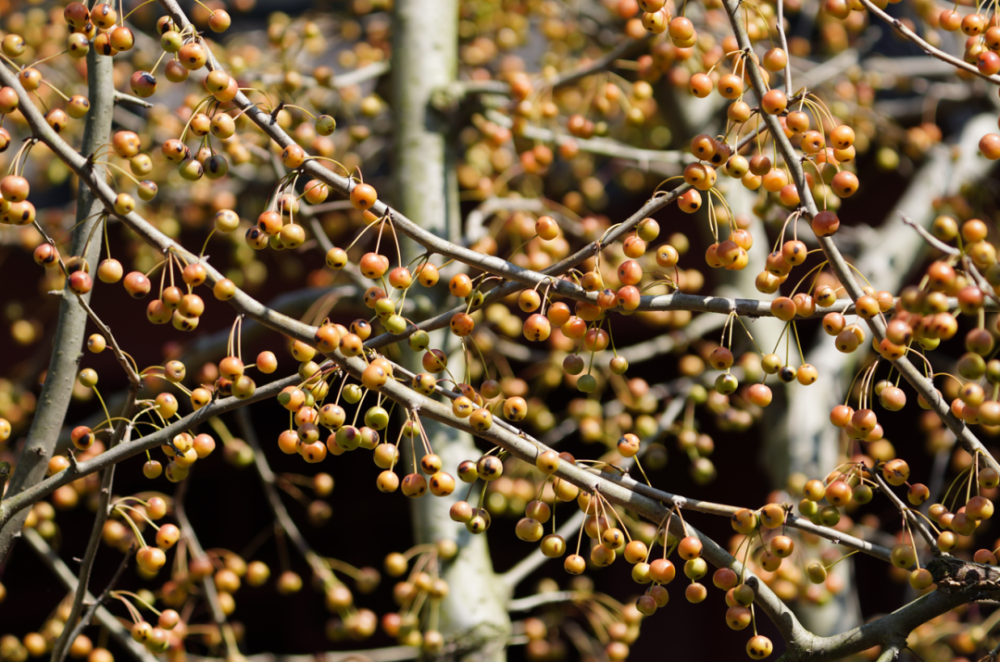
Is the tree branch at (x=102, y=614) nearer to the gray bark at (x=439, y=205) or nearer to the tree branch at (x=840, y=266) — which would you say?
the gray bark at (x=439, y=205)

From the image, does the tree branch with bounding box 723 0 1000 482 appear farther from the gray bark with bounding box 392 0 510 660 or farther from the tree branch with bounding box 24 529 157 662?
the tree branch with bounding box 24 529 157 662

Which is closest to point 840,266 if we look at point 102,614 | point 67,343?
point 67,343

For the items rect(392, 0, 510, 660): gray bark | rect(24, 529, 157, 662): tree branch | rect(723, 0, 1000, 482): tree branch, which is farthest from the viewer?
rect(392, 0, 510, 660): gray bark

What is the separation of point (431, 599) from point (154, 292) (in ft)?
6.53

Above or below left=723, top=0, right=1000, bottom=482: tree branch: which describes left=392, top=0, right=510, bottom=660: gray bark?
below

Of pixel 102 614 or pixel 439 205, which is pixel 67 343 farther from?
pixel 439 205

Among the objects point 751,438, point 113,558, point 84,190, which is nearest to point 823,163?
point 84,190

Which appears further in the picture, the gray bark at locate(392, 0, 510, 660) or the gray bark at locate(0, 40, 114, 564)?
the gray bark at locate(392, 0, 510, 660)

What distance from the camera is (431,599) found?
196 cm

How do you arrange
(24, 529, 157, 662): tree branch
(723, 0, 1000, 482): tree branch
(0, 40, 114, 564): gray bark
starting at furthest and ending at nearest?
1. (24, 529, 157, 662): tree branch
2. (0, 40, 114, 564): gray bark
3. (723, 0, 1000, 482): tree branch

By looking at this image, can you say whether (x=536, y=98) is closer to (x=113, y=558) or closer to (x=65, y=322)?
(x=65, y=322)

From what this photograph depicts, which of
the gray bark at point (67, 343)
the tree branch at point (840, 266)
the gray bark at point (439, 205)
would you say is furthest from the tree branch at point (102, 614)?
the tree branch at point (840, 266)

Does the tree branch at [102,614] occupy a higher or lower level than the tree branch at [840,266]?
lower

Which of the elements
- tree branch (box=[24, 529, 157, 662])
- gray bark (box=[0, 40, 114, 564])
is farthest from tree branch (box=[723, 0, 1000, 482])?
tree branch (box=[24, 529, 157, 662])
